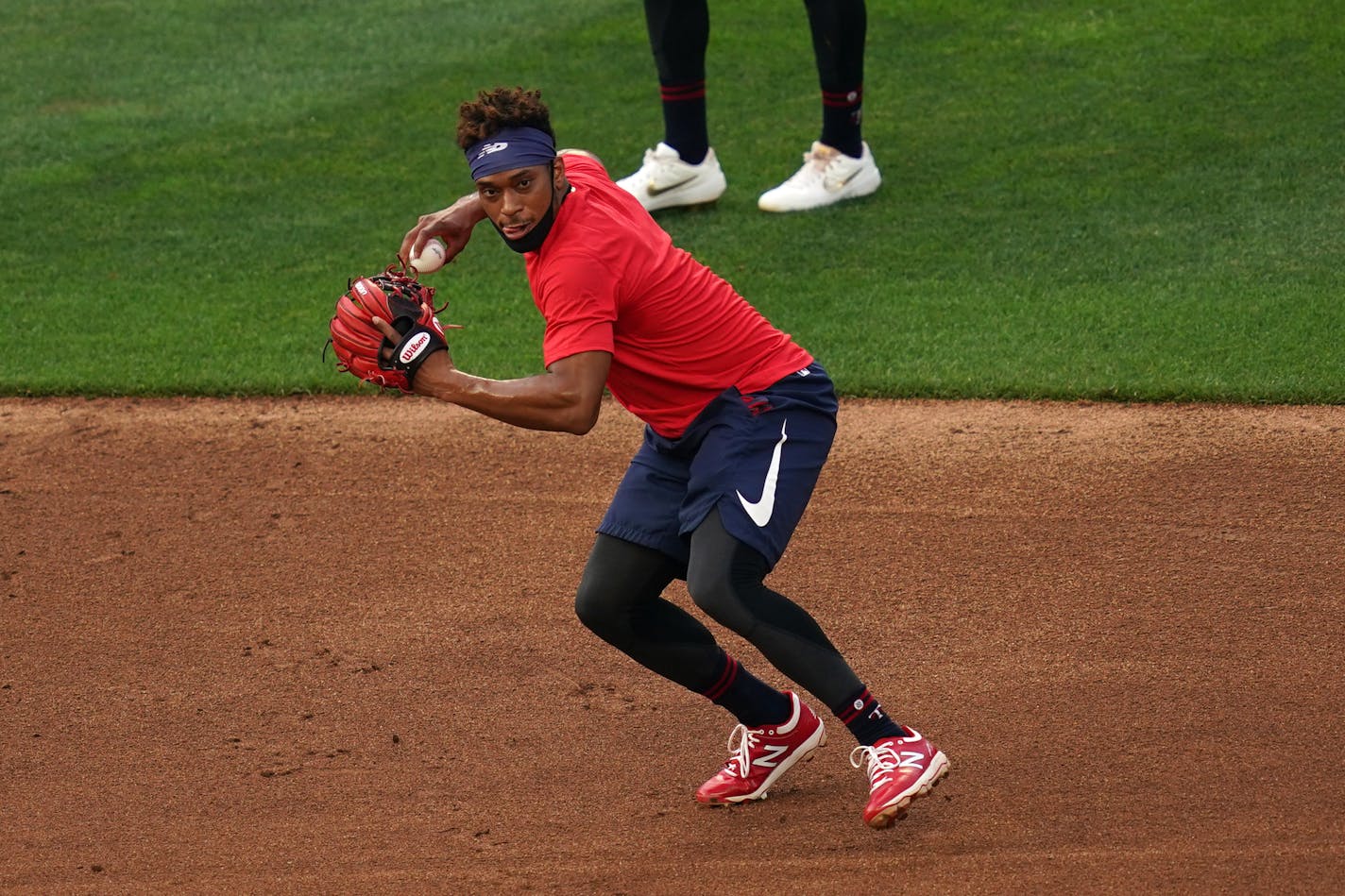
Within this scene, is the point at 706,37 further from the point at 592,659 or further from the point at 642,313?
the point at 642,313

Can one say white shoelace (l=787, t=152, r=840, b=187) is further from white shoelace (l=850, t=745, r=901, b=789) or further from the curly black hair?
white shoelace (l=850, t=745, r=901, b=789)

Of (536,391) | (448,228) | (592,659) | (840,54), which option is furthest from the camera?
(840,54)

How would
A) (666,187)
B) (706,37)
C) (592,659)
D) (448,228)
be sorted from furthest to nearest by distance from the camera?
(666,187) → (706,37) → (592,659) → (448,228)

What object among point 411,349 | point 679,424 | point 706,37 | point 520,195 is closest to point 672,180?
point 706,37

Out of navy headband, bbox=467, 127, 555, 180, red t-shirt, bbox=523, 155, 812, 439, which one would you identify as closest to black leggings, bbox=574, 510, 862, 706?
red t-shirt, bbox=523, 155, 812, 439

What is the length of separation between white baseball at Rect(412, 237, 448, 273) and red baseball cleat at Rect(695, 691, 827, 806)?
5.11 ft

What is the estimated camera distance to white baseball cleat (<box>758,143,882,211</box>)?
29.4ft

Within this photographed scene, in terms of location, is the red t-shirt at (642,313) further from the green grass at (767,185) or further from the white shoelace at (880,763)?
the green grass at (767,185)

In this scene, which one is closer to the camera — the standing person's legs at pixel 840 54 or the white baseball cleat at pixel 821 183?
the standing person's legs at pixel 840 54

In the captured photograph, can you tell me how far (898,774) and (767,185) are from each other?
19.6ft

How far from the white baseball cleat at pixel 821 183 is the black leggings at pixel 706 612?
508cm

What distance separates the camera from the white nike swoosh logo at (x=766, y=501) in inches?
155

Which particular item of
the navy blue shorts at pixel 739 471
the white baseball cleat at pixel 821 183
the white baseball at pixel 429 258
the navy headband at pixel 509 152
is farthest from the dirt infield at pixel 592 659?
the white baseball cleat at pixel 821 183

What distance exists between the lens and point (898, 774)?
3.89m
